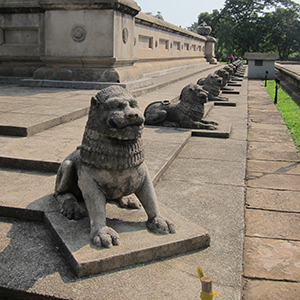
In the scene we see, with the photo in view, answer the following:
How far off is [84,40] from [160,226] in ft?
25.5

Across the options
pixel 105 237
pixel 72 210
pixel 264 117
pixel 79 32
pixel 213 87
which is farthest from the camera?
pixel 213 87

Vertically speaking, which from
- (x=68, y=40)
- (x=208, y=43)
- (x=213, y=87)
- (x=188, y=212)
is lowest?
(x=188, y=212)

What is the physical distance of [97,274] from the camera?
2547mm

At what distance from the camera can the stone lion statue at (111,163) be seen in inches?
110

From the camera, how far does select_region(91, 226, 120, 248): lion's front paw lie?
2687mm

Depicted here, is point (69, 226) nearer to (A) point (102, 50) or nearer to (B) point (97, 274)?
(B) point (97, 274)

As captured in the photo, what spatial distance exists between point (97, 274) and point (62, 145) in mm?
2569

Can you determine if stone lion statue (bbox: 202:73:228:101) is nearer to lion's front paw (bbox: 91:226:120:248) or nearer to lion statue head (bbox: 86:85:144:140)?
lion statue head (bbox: 86:85:144:140)

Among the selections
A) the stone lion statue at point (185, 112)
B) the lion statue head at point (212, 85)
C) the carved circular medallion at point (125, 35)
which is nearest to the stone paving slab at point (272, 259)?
the stone lion statue at point (185, 112)

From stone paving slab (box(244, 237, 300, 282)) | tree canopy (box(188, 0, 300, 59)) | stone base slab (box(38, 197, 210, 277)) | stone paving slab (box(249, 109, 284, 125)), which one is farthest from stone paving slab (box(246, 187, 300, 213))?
tree canopy (box(188, 0, 300, 59))

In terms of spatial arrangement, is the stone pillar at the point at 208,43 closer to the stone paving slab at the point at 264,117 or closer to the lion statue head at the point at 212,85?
the lion statue head at the point at 212,85

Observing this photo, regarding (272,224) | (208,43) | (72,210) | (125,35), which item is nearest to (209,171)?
(272,224)

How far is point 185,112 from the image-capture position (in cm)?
692

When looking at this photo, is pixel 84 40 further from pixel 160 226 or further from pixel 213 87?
pixel 160 226
